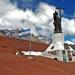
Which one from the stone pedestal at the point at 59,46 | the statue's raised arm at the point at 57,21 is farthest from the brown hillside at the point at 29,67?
the statue's raised arm at the point at 57,21

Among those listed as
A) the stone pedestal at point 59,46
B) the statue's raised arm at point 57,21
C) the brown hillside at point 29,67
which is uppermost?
the statue's raised arm at point 57,21

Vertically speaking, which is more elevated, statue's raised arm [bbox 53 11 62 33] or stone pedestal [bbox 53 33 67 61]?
statue's raised arm [bbox 53 11 62 33]

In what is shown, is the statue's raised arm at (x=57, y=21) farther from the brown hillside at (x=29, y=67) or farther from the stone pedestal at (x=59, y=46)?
the brown hillside at (x=29, y=67)

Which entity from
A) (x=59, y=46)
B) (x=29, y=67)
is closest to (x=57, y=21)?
(x=59, y=46)

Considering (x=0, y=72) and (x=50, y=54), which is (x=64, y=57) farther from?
(x=0, y=72)

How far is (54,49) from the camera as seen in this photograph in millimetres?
50156

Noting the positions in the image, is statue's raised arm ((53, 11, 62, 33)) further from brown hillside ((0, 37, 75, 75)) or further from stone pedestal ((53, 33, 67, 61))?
brown hillside ((0, 37, 75, 75))

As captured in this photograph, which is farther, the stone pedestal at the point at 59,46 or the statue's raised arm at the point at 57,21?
the statue's raised arm at the point at 57,21

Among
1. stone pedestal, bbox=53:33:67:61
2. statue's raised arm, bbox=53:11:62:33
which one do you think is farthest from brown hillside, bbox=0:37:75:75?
statue's raised arm, bbox=53:11:62:33

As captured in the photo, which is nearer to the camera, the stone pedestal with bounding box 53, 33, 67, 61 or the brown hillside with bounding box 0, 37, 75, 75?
the brown hillside with bounding box 0, 37, 75, 75

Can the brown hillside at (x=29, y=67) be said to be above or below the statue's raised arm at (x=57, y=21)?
below

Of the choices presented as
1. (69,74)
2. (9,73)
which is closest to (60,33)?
(69,74)

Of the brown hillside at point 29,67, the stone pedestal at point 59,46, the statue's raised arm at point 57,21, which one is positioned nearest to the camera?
the brown hillside at point 29,67

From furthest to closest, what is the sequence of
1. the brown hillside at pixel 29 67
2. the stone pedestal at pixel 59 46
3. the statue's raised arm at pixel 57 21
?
the statue's raised arm at pixel 57 21, the stone pedestal at pixel 59 46, the brown hillside at pixel 29 67
